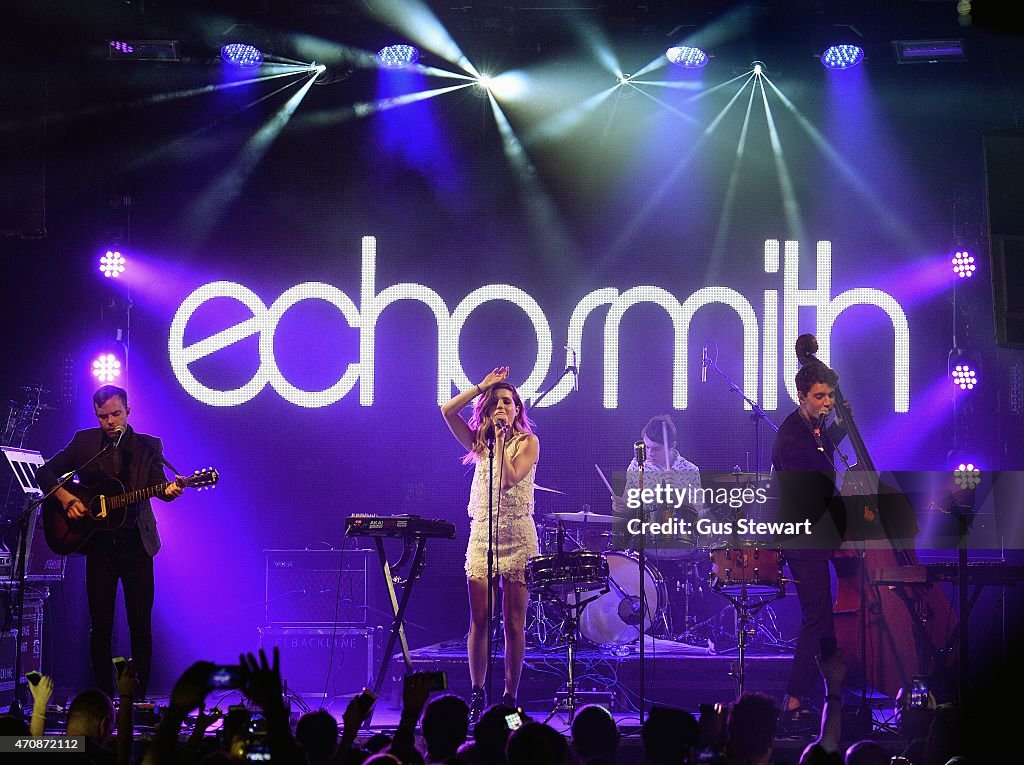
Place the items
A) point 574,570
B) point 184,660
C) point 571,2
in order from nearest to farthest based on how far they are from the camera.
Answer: point 574,570 → point 571,2 → point 184,660

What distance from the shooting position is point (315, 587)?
1004 centimetres

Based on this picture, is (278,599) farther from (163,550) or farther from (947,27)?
(947,27)

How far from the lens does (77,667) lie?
10.1 meters

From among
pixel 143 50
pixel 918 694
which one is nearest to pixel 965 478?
pixel 918 694

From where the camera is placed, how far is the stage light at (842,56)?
10.1m

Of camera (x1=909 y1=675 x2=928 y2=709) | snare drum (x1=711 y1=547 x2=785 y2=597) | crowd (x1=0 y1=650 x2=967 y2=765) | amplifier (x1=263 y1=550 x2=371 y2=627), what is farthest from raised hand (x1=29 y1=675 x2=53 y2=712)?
amplifier (x1=263 y1=550 x2=371 y2=627)

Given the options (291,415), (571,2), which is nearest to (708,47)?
(571,2)

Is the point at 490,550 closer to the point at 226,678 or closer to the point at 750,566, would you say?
the point at 750,566

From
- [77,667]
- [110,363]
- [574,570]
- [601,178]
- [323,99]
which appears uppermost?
[323,99]

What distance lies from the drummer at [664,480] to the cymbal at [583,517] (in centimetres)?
16

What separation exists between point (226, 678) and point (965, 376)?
8830 mm

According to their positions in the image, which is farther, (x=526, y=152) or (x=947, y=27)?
(x=526, y=152)

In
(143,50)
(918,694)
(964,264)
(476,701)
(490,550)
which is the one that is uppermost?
(143,50)

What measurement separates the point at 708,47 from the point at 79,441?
6.29 metres
